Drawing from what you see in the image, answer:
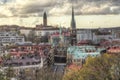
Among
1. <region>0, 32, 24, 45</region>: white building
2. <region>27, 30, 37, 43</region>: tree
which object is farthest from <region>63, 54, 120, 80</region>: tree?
<region>27, 30, 37, 43</region>: tree

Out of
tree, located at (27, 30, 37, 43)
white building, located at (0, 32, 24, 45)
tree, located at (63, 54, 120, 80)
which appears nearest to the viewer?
tree, located at (63, 54, 120, 80)

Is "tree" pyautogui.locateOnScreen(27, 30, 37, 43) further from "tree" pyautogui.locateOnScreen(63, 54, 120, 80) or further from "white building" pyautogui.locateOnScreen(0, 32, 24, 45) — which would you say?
"tree" pyautogui.locateOnScreen(63, 54, 120, 80)

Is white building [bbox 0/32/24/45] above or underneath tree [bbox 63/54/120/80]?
underneath

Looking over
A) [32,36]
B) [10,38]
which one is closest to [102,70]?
[10,38]

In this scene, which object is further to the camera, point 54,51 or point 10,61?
point 54,51

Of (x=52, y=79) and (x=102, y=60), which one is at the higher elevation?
(x=102, y=60)

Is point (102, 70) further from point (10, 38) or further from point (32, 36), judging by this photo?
point (32, 36)

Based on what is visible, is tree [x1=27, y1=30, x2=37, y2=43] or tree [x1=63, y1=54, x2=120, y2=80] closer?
tree [x1=63, y1=54, x2=120, y2=80]

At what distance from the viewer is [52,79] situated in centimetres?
4097

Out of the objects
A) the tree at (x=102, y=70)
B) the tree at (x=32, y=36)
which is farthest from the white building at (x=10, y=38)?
the tree at (x=102, y=70)

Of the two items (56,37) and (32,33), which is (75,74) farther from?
(32,33)

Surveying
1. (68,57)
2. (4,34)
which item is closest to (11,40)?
(4,34)

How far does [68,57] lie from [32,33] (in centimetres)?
6188

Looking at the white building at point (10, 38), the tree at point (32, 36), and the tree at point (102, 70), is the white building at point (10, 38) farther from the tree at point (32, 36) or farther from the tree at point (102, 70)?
the tree at point (102, 70)
